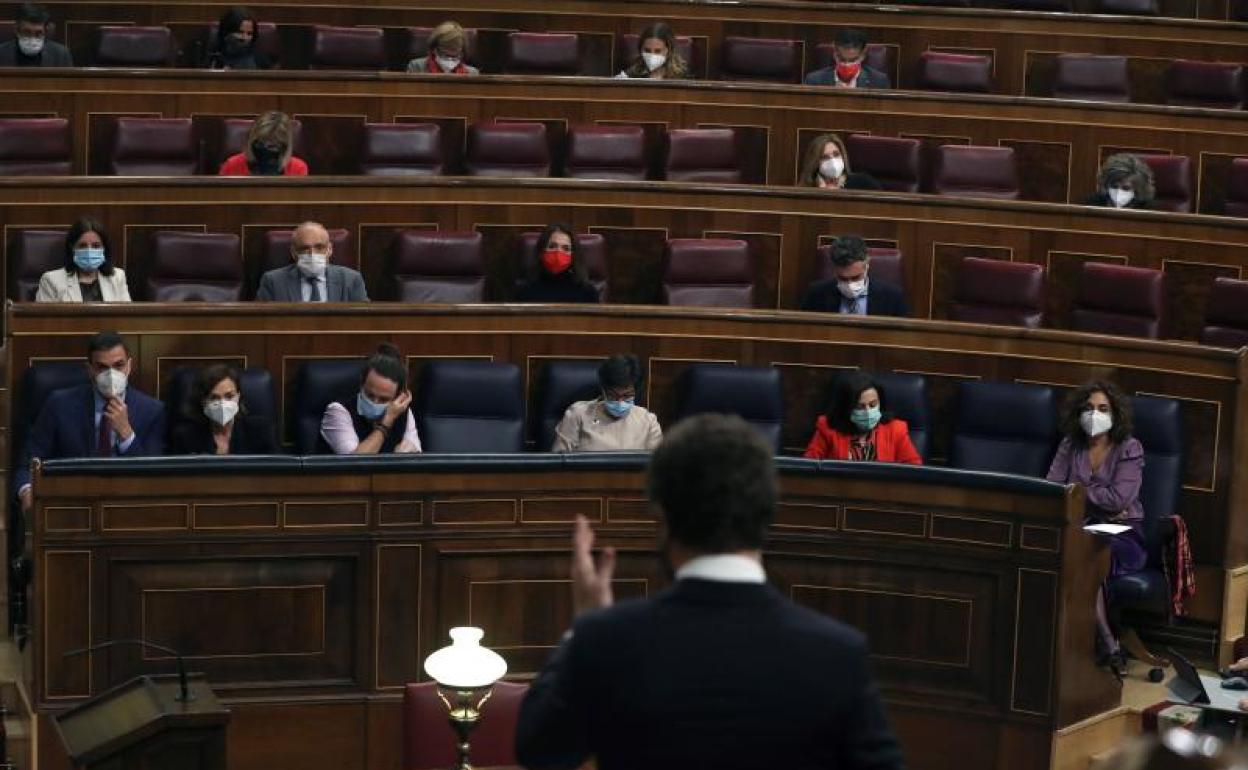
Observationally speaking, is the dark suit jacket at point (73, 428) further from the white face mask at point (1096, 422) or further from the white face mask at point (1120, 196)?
the white face mask at point (1120, 196)

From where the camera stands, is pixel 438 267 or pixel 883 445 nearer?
pixel 883 445

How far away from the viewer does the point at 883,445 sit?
15.8 ft

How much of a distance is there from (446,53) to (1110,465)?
2.77 meters

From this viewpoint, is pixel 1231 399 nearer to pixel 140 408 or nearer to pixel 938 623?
pixel 938 623

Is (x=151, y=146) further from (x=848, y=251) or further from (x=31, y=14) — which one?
(x=848, y=251)

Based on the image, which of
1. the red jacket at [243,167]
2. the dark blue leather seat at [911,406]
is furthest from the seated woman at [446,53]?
the dark blue leather seat at [911,406]

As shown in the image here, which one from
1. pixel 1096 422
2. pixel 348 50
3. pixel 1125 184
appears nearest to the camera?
pixel 1096 422

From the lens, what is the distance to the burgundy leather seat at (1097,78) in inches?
281

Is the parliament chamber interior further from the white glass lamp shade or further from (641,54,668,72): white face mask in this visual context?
the white glass lamp shade

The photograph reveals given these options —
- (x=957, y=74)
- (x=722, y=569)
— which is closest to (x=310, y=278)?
(x=957, y=74)

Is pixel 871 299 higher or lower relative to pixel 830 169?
lower

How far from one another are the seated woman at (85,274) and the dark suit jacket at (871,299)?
1635mm

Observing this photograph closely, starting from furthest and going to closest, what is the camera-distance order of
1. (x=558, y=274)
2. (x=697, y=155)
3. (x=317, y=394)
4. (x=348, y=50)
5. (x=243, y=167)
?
(x=348, y=50) < (x=697, y=155) < (x=243, y=167) < (x=558, y=274) < (x=317, y=394)

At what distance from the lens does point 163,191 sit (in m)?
5.58
